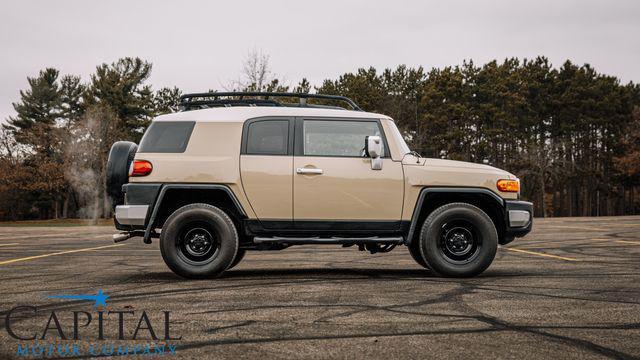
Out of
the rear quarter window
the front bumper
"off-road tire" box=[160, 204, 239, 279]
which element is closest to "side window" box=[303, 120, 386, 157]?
"off-road tire" box=[160, 204, 239, 279]

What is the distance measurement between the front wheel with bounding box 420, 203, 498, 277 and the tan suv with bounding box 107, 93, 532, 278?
12 millimetres

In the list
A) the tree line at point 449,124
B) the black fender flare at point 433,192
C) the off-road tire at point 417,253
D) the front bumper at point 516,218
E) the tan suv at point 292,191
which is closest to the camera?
the tan suv at point 292,191

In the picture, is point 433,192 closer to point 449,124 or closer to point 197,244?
point 197,244

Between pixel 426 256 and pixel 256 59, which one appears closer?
pixel 426 256

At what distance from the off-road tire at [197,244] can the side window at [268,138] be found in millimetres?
870

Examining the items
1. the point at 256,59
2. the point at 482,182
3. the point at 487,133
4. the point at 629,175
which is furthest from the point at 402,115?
the point at 482,182

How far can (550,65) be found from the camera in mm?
62000

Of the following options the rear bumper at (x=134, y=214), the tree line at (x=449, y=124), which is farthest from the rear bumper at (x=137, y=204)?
the tree line at (x=449, y=124)

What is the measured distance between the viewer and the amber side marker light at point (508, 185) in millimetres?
7574

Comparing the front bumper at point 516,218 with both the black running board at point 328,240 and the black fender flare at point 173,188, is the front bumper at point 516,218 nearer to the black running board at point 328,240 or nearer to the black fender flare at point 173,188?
the black running board at point 328,240

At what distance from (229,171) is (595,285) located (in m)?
4.17

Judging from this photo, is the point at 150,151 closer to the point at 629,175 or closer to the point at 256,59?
the point at 256,59

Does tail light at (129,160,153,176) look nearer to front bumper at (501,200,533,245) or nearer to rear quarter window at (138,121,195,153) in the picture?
rear quarter window at (138,121,195,153)

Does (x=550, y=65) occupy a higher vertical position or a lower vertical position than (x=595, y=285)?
→ higher
